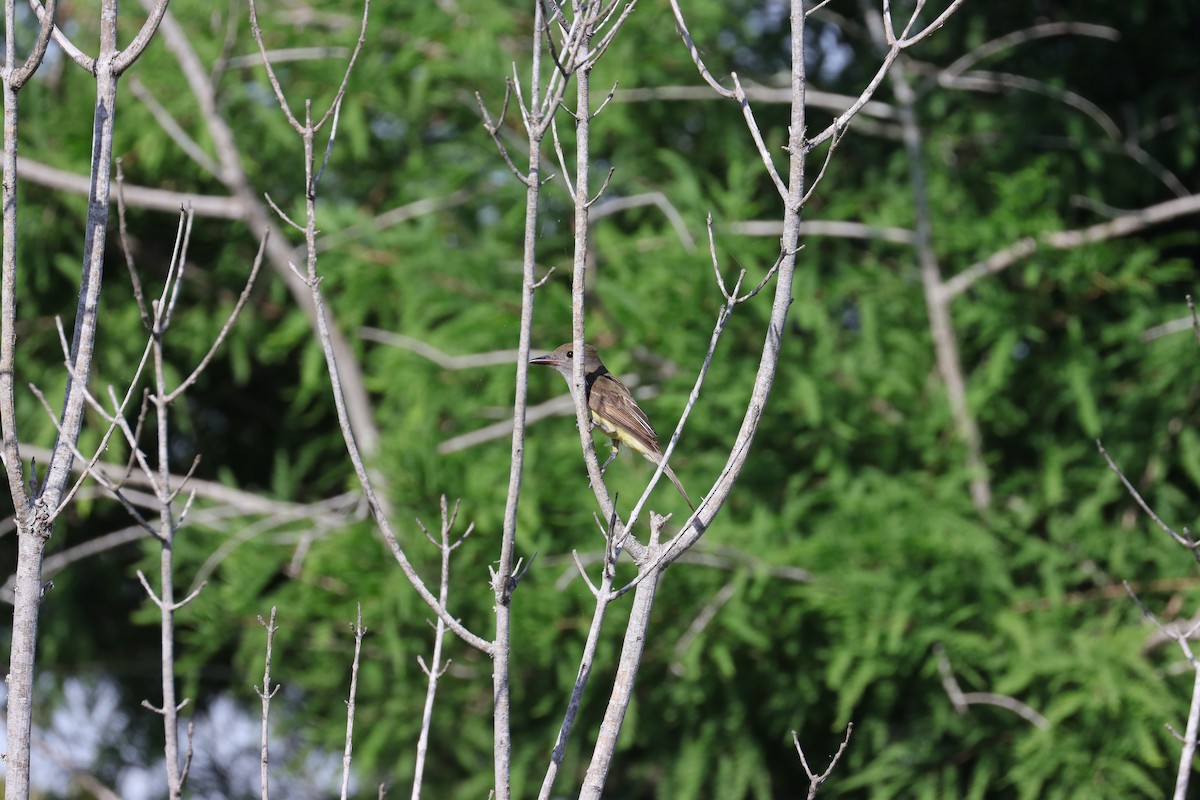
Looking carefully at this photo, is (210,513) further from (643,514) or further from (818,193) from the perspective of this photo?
(818,193)

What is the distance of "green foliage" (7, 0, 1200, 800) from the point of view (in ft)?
20.9

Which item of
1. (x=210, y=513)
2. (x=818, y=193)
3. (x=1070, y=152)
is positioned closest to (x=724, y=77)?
(x=818, y=193)

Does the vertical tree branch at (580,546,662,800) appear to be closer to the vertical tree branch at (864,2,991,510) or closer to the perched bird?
the perched bird

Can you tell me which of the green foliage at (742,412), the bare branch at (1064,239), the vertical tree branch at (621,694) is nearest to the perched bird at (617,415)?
the green foliage at (742,412)

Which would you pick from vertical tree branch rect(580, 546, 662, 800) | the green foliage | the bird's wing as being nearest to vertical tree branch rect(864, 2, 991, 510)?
the green foliage

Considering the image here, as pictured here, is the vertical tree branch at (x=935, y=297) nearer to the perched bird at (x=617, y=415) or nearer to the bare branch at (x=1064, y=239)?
the bare branch at (x=1064, y=239)

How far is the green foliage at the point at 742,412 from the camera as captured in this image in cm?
637

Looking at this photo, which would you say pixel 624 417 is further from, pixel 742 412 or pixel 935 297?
pixel 935 297

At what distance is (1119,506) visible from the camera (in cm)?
706

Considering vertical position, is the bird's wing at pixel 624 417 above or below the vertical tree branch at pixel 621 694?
above

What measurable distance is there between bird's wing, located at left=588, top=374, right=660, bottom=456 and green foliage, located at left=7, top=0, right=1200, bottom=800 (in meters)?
1.35

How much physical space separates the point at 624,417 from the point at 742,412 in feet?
5.58

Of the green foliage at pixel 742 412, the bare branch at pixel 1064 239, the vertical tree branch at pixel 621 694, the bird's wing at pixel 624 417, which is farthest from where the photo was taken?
Result: the bare branch at pixel 1064 239

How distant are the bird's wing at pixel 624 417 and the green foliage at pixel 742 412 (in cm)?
135
